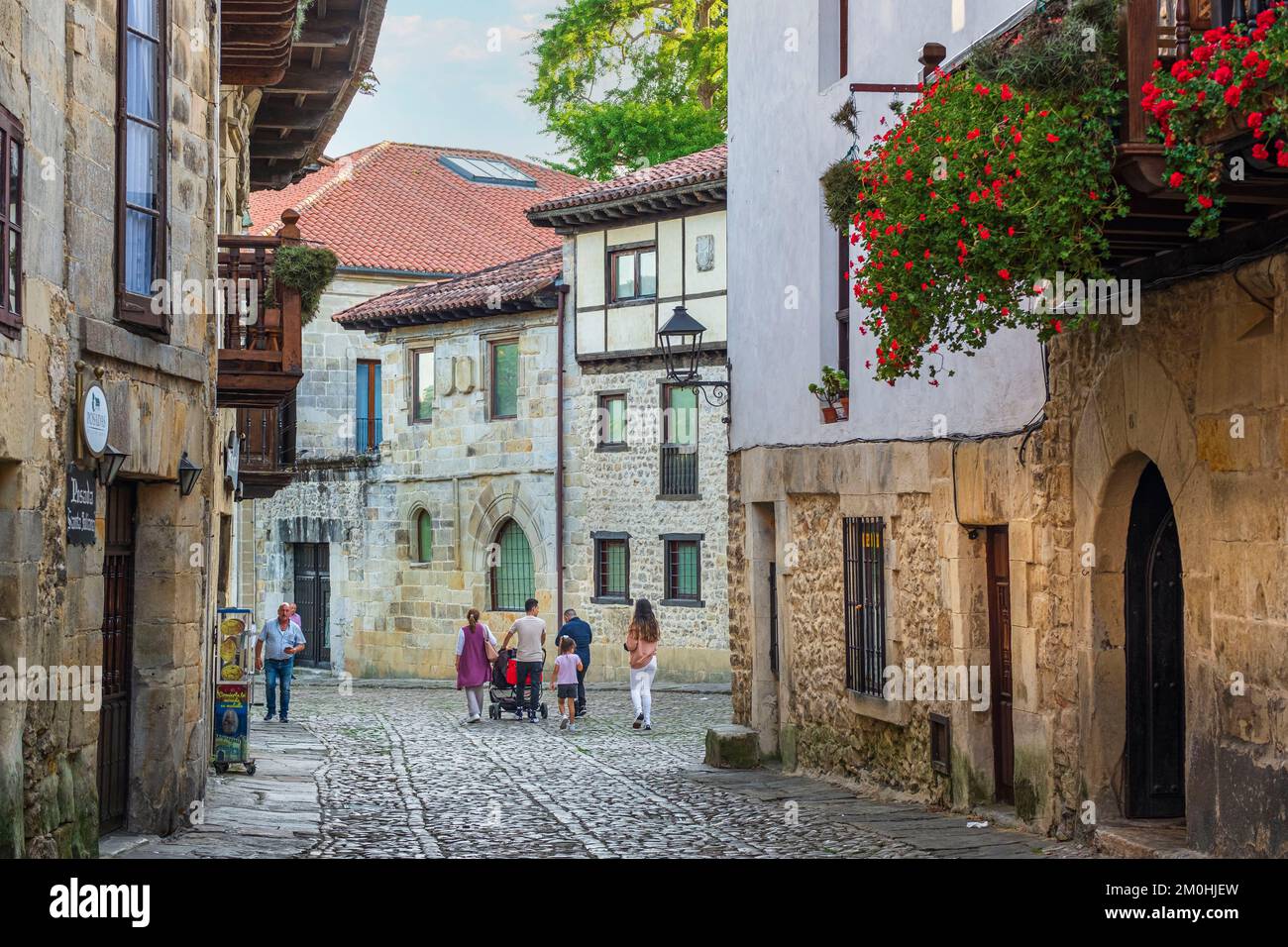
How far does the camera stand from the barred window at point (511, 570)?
3234 cm

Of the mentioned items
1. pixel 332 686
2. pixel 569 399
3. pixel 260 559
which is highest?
pixel 569 399

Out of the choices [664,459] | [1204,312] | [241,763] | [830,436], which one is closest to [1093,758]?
[1204,312]

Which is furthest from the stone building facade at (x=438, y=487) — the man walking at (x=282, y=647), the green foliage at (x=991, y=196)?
the green foliage at (x=991, y=196)

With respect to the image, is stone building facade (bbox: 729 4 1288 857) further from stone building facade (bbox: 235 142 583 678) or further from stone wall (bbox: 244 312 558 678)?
stone building facade (bbox: 235 142 583 678)

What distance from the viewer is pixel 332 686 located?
3262cm

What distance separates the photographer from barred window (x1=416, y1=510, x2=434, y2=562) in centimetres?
3447

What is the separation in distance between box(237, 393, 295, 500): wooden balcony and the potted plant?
8476 millimetres

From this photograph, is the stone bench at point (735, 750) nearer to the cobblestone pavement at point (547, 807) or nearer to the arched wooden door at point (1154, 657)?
the cobblestone pavement at point (547, 807)

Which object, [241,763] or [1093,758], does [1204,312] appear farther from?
[241,763]

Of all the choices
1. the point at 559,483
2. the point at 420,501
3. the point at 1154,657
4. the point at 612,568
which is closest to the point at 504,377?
the point at 559,483

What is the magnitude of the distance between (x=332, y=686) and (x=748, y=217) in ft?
59.1

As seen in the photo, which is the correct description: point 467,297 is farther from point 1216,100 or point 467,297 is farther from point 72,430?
point 1216,100

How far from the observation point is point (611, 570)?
30.8m
